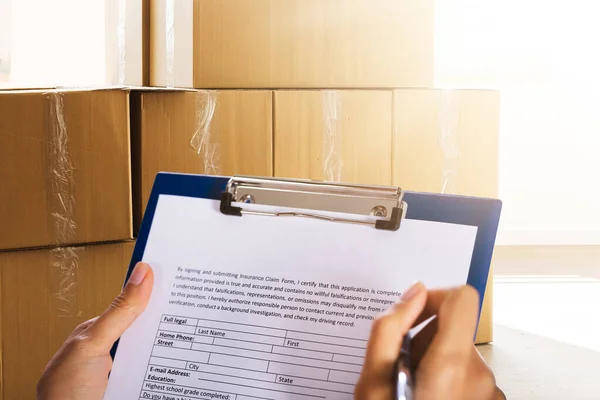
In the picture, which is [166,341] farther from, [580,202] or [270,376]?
[580,202]

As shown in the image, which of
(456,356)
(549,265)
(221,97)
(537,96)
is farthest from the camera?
(537,96)

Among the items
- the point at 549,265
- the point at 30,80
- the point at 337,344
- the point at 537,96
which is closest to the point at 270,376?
the point at 337,344

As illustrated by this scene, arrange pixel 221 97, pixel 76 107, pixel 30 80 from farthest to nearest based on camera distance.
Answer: pixel 30 80
pixel 221 97
pixel 76 107

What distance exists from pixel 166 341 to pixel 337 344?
15 cm

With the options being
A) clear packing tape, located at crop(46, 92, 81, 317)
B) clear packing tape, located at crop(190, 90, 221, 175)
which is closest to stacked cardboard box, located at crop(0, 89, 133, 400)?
clear packing tape, located at crop(46, 92, 81, 317)

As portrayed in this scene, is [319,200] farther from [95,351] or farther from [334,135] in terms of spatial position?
[334,135]

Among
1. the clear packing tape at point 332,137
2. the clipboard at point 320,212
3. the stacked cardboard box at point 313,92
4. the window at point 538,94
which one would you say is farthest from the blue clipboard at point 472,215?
the window at point 538,94

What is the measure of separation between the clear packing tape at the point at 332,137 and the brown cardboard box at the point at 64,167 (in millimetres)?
504

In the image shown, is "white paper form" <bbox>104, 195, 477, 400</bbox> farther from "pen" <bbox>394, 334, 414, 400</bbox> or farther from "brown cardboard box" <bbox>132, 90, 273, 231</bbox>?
"brown cardboard box" <bbox>132, 90, 273, 231</bbox>

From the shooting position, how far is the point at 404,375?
56 centimetres

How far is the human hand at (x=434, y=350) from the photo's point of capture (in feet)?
1.86

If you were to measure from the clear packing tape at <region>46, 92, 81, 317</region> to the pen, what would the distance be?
1.25 meters

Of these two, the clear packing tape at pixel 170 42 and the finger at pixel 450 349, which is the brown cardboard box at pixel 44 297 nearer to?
the clear packing tape at pixel 170 42

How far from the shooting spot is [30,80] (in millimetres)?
2219
